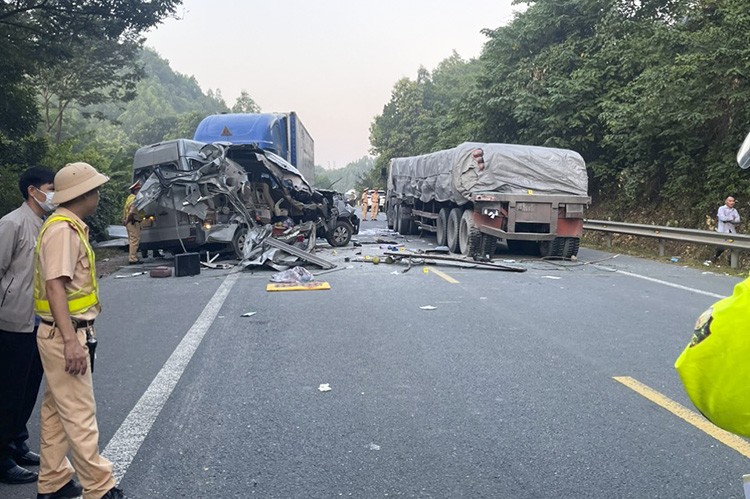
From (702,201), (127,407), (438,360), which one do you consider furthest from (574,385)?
(702,201)

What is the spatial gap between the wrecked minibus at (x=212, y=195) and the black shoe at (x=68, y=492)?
29.7 feet

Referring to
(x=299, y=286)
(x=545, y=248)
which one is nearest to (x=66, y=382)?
(x=299, y=286)

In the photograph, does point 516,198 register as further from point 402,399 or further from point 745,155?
point 745,155

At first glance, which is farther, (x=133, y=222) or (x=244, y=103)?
(x=244, y=103)

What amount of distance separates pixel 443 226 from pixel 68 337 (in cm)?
1368

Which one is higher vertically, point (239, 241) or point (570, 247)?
point (239, 241)

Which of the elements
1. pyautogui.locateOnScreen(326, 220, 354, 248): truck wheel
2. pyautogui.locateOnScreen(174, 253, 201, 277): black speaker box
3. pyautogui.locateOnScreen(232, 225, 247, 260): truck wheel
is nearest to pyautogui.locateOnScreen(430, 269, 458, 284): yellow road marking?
pyautogui.locateOnScreen(232, 225, 247, 260): truck wheel

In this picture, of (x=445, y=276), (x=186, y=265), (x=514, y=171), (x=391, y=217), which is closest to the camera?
(x=445, y=276)

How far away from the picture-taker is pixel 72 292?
3.09 meters

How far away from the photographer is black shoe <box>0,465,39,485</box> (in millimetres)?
3502

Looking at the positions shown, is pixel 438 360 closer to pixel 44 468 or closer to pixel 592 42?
pixel 44 468

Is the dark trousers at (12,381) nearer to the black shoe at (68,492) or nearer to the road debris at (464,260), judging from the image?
the black shoe at (68,492)

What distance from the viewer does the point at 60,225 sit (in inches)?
119

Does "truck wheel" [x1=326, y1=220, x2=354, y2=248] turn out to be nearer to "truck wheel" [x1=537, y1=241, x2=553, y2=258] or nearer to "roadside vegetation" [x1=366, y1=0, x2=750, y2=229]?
"truck wheel" [x1=537, y1=241, x2=553, y2=258]
